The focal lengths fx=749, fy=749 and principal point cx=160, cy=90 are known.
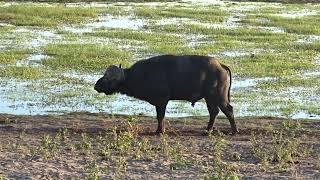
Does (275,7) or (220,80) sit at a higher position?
(220,80)

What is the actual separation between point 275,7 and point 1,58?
19098 mm

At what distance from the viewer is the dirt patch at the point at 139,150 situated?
8789mm

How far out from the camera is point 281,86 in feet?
56.3

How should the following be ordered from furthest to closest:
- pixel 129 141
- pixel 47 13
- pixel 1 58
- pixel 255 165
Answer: pixel 47 13 < pixel 1 58 < pixel 129 141 < pixel 255 165

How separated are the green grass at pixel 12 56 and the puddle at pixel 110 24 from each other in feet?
17.6

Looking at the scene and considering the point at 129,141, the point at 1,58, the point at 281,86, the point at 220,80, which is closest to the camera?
the point at 129,141

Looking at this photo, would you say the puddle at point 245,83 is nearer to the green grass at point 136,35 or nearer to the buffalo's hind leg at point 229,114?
the buffalo's hind leg at point 229,114

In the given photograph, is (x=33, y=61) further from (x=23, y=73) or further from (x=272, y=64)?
(x=272, y=64)

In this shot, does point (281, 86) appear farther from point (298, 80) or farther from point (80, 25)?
point (80, 25)

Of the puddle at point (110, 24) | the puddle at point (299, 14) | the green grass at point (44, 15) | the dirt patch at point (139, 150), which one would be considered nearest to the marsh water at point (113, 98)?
the dirt patch at point (139, 150)

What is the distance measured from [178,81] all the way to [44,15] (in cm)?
1880

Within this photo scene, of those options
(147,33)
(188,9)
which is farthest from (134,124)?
(188,9)

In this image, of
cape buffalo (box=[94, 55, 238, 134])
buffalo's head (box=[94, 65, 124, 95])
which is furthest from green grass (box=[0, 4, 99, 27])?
cape buffalo (box=[94, 55, 238, 134])

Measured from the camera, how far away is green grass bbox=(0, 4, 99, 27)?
28.6m
